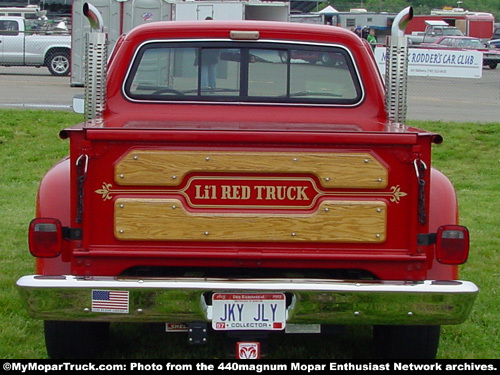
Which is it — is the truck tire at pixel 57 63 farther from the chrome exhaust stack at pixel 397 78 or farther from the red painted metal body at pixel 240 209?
the red painted metal body at pixel 240 209

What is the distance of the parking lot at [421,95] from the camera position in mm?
16641

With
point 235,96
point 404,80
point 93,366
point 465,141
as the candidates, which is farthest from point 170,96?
point 465,141

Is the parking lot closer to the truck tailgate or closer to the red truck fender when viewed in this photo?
the red truck fender

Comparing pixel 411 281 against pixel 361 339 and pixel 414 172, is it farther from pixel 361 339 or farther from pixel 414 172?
pixel 361 339

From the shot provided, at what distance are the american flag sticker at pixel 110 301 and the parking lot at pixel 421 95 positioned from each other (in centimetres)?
1205

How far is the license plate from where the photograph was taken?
4148 millimetres

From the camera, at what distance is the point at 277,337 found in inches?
216

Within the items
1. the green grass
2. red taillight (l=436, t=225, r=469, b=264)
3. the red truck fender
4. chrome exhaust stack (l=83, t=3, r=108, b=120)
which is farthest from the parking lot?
red taillight (l=436, t=225, r=469, b=264)

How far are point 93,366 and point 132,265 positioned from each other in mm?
765

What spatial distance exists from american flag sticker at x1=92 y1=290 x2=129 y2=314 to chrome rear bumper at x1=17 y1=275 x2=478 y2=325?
0.01 meters

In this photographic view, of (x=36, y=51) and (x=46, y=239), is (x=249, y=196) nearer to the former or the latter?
(x=46, y=239)

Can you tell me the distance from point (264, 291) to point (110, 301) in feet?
2.31

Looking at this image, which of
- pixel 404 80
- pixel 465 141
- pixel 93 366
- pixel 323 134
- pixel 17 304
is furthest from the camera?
pixel 465 141

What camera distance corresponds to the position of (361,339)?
5609 millimetres
